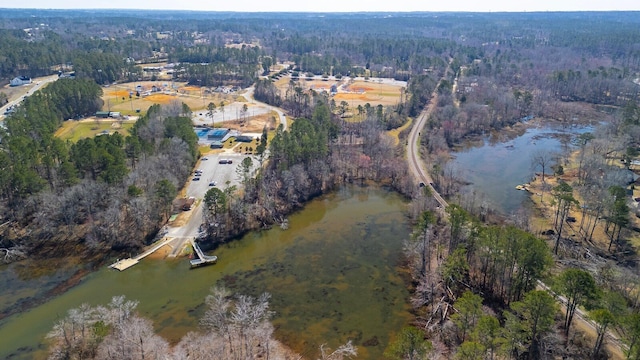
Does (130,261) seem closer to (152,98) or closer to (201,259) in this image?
(201,259)

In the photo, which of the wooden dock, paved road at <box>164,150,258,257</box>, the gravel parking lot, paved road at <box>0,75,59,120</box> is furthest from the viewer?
paved road at <box>0,75,59,120</box>

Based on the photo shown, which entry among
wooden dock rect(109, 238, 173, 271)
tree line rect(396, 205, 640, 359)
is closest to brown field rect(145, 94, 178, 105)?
wooden dock rect(109, 238, 173, 271)

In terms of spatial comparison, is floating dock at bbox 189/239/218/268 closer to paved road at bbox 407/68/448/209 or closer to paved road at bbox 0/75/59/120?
paved road at bbox 407/68/448/209

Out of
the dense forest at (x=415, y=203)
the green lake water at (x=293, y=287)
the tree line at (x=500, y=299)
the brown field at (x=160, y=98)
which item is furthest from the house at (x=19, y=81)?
→ the tree line at (x=500, y=299)

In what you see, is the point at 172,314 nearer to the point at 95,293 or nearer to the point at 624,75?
the point at 95,293

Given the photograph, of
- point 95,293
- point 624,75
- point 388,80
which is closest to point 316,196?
point 95,293

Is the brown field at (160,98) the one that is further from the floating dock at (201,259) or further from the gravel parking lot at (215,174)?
the floating dock at (201,259)
